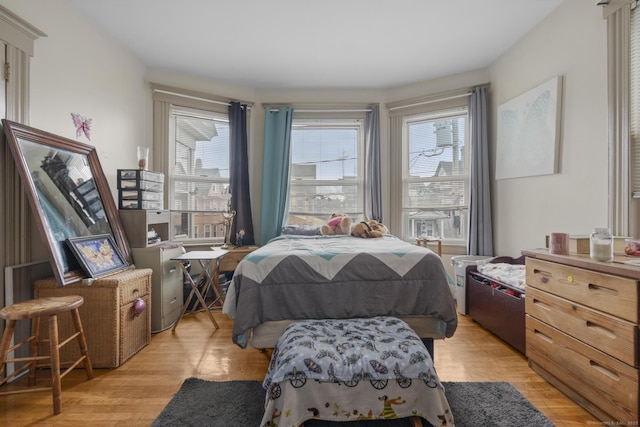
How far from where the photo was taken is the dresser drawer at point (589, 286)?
52.1 inches

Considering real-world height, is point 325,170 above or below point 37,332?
above

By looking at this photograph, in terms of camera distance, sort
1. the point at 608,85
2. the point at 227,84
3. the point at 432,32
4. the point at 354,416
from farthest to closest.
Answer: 1. the point at 227,84
2. the point at 432,32
3. the point at 608,85
4. the point at 354,416

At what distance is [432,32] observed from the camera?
9.04 feet

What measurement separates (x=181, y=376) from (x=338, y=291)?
1.13m

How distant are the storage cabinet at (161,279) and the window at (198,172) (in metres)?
0.94

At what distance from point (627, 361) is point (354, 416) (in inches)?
47.4

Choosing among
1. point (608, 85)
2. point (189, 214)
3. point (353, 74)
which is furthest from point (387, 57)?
point (189, 214)

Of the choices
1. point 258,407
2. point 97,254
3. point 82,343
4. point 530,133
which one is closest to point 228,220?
point 97,254

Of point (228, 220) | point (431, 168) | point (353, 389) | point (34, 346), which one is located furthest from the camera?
point (431, 168)

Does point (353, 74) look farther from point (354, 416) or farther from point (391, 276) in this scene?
point (354, 416)

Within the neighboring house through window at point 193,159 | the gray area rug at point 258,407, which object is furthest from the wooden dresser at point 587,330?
the neighboring house through window at point 193,159

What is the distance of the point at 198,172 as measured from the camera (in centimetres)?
376

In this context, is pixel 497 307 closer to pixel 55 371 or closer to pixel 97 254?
pixel 55 371

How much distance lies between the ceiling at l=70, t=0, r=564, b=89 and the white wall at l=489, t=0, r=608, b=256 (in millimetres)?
223
